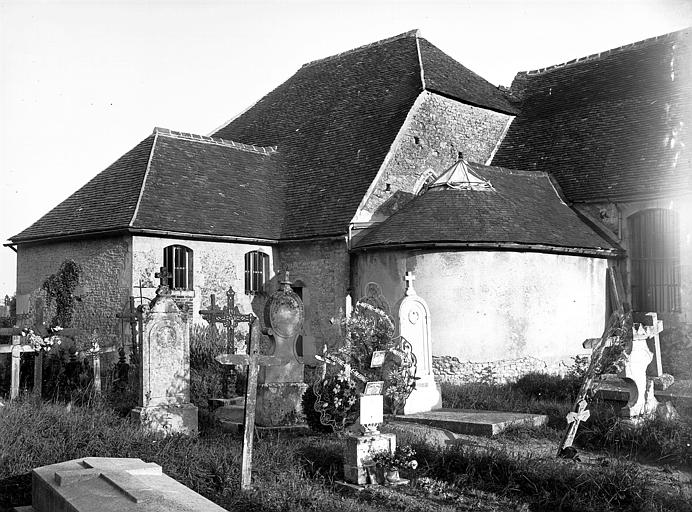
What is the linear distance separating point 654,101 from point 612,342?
12.2 m

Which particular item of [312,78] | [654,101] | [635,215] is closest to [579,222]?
[635,215]

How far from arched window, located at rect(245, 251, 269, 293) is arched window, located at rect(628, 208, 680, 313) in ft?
32.2

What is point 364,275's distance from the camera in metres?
19.6

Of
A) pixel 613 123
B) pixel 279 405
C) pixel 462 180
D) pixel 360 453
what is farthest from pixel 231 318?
pixel 613 123

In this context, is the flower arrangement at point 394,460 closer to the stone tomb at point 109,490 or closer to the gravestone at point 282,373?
the stone tomb at point 109,490

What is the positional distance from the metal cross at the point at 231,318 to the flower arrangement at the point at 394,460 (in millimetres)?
7235

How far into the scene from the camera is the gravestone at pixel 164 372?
37.6ft

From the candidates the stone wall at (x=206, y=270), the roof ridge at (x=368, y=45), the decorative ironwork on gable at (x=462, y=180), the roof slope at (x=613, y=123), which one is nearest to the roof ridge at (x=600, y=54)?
the roof slope at (x=613, y=123)

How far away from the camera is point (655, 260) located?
19.8m

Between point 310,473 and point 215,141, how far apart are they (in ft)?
54.0

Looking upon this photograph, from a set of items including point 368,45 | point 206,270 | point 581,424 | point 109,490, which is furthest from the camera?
point 368,45

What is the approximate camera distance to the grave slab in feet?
37.9

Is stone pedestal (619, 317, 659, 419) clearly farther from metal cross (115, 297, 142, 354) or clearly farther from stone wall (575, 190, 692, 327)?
metal cross (115, 297, 142, 354)

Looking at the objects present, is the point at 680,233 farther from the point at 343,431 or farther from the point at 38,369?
the point at 38,369
